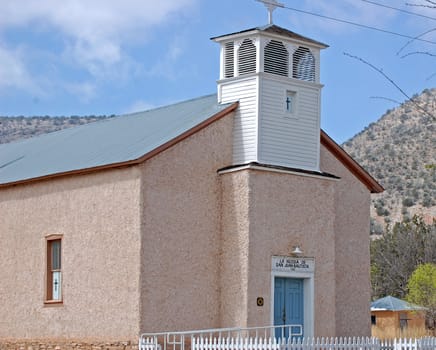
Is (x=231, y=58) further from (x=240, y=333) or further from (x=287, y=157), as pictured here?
(x=240, y=333)

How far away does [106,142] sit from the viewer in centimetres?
2802

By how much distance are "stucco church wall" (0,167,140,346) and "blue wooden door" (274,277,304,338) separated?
3.77m

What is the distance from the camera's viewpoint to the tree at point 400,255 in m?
57.3

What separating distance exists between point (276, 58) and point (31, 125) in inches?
2912

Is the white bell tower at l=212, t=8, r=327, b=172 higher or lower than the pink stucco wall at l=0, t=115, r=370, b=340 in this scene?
higher

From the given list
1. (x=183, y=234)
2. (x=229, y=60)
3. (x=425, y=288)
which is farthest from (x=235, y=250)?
(x=425, y=288)

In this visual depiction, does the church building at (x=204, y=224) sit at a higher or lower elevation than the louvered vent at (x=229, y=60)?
lower

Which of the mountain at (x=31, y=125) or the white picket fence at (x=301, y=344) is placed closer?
the white picket fence at (x=301, y=344)

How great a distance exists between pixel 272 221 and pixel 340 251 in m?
3.77

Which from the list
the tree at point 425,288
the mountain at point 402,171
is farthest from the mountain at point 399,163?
the tree at point 425,288

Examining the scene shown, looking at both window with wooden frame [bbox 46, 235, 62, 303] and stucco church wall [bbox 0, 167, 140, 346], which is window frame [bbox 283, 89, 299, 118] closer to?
stucco church wall [bbox 0, 167, 140, 346]

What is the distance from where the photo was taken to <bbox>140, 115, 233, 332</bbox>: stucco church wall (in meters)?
24.1

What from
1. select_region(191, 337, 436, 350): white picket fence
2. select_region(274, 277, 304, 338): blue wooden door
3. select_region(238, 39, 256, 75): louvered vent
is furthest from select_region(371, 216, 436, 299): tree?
select_region(191, 337, 436, 350): white picket fence

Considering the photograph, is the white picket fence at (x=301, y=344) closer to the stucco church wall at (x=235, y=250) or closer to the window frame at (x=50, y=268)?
the stucco church wall at (x=235, y=250)
